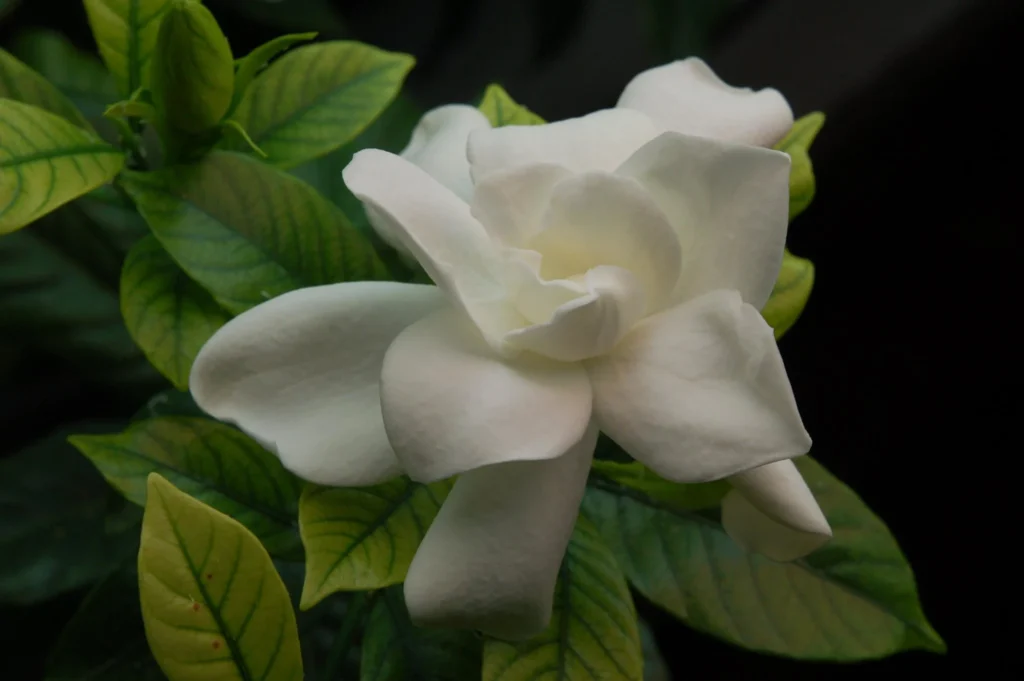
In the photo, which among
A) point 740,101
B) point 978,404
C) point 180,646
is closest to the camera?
point 180,646

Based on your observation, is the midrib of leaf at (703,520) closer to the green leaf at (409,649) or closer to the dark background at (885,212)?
the green leaf at (409,649)

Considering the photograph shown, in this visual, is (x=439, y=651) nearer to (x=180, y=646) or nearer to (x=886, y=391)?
(x=180, y=646)

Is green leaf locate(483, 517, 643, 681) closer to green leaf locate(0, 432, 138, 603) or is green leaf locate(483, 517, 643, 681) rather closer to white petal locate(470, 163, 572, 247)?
white petal locate(470, 163, 572, 247)

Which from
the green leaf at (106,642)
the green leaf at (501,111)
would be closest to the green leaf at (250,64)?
the green leaf at (501,111)

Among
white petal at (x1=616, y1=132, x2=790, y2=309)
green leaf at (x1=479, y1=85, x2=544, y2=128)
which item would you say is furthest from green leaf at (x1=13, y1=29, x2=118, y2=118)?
white petal at (x1=616, y1=132, x2=790, y2=309)

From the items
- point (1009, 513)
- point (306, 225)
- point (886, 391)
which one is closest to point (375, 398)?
point (306, 225)
